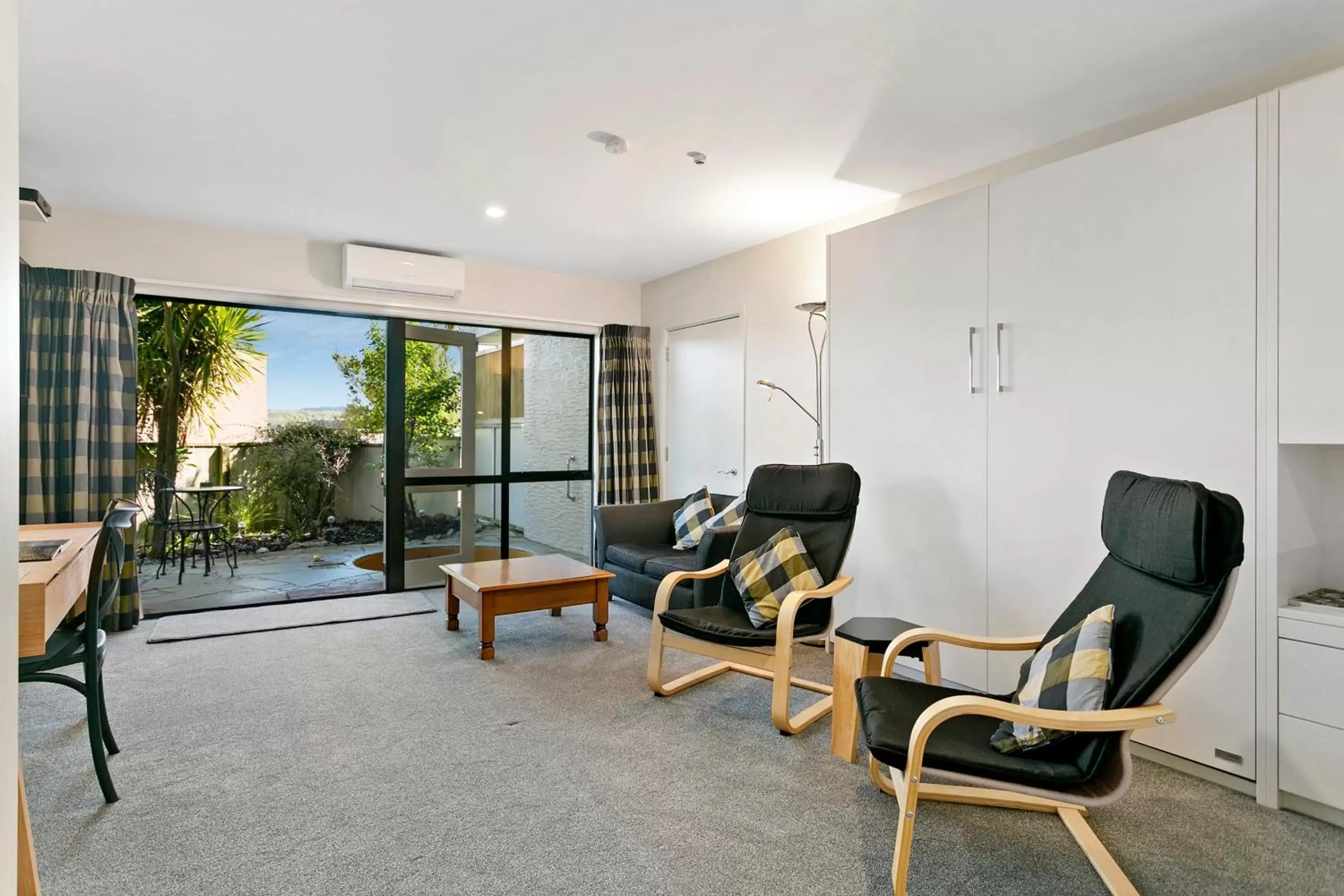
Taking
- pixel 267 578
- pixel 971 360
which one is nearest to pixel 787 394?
pixel 971 360

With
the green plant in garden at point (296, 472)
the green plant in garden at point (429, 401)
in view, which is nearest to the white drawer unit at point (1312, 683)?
the green plant in garden at point (429, 401)

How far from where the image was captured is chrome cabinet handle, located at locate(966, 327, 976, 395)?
10.2 feet

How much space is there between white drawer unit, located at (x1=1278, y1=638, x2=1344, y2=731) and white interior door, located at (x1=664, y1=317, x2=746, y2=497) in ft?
10.5

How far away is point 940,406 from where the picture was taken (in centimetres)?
325

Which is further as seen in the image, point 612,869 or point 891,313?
point 891,313

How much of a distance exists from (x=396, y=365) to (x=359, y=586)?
1840 millimetres

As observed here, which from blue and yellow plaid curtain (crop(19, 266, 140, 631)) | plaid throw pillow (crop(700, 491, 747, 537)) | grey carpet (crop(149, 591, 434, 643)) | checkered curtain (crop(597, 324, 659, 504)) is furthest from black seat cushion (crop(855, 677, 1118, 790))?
blue and yellow plaid curtain (crop(19, 266, 140, 631))

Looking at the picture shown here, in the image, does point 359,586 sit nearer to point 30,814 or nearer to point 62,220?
point 62,220

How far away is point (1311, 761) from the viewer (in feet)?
7.15

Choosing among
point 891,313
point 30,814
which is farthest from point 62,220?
point 891,313

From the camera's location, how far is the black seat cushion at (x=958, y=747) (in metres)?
1.74

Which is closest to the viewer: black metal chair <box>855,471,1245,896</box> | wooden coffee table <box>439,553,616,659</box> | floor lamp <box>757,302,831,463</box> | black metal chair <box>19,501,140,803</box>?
black metal chair <box>855,471,1245,896</box>

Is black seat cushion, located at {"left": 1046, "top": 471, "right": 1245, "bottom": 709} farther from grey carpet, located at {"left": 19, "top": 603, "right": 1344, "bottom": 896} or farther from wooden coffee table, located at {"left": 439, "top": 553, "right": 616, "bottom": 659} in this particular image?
wooden coffee table, located at {"left": 439, "top": 553, "right": 616, "bottom": 659}

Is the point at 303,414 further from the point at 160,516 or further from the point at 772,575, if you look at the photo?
the point at 772,575
